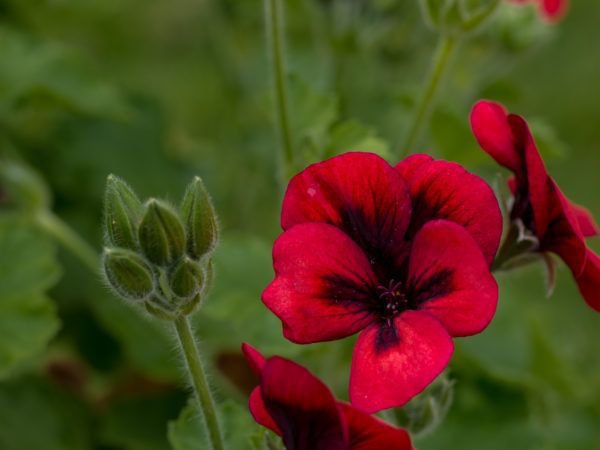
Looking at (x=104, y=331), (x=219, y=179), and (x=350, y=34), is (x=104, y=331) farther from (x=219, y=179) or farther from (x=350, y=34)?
(x=350, y=34)

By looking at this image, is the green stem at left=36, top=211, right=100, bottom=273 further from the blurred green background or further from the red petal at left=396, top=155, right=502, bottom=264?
the red petal at left=396, top=155, right=502, bottom=264

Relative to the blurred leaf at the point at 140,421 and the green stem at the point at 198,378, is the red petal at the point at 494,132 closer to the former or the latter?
the green stem at the point at 198,378

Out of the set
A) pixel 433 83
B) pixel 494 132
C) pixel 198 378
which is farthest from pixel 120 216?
pixel 433 83

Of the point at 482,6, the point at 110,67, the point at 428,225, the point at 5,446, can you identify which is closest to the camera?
the point at 428,225

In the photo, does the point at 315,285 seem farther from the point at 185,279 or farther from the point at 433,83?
the point at 433,83

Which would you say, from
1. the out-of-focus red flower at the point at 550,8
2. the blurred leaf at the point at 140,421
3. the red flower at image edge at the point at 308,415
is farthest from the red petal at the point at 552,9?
the red flower at image edge at the point at 308,415

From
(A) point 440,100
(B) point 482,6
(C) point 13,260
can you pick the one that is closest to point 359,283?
(B) point 482,6

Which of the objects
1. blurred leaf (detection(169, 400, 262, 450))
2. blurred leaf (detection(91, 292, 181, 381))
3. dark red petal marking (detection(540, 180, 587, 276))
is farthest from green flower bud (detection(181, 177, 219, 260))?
blurred leaf (detection(91, 292, 181, 381))
